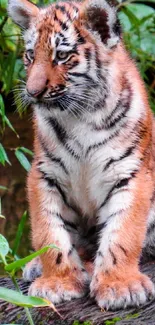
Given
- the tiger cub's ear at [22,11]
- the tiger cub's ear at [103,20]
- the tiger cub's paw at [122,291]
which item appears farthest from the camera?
the tiger cub's ear at [22,11]

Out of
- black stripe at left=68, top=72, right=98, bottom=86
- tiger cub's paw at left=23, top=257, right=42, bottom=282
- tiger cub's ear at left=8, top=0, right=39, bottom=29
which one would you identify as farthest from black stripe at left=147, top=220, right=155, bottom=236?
tiger cub's ear at left=8, top=0, right=39, bottom=29

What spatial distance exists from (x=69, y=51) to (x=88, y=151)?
48 cm

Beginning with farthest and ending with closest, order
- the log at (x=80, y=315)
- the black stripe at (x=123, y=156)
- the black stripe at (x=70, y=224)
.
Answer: the black stripe at (x=70, y=224) < the black stripe at (x=123, y=156) < the log at (x=80, y=315)

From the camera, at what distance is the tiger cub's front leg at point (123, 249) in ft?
11.8

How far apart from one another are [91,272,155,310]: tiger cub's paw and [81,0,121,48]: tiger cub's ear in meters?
1.08

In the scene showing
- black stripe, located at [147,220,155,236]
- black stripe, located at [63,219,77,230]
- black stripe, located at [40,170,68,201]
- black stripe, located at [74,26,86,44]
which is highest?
black stripe, located at [74,26,86,44]

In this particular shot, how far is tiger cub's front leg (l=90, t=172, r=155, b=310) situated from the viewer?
3602 millimetres

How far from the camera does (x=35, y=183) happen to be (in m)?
3.96

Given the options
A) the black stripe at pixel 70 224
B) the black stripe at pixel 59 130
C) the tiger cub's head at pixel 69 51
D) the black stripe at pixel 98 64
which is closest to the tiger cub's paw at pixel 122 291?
the black stripe at pixel 70 224

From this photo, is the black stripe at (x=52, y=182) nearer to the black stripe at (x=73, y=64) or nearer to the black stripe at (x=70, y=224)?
the black stripe at (x=70, y=224)

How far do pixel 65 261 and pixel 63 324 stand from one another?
393 mm

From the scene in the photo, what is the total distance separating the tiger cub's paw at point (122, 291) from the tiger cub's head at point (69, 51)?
32.0 inches

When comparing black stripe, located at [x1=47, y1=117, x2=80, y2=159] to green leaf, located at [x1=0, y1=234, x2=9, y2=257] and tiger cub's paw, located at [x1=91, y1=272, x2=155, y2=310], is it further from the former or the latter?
green leaf, located at [x1=0, y1=234, x2=9, y2=257]

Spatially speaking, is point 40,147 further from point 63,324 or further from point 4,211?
point 4,211
